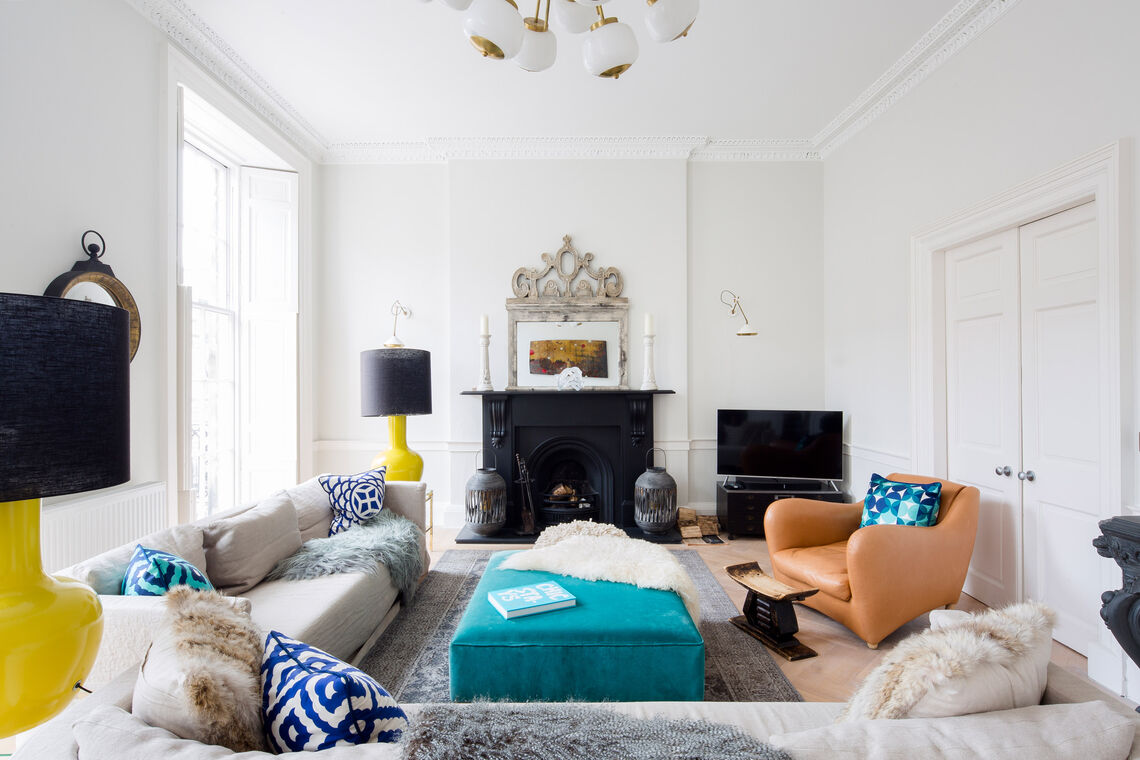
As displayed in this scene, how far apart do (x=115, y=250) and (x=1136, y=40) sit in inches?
184

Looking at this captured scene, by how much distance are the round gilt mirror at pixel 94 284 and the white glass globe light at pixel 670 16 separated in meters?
2.43

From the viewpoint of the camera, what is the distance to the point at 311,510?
114 inches

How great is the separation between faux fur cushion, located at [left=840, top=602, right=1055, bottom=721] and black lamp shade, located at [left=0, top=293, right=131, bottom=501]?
1.43 meters

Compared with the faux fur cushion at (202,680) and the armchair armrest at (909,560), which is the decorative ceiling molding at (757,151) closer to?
the armchair armrest at (909,560)

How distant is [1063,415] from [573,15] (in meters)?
2.92

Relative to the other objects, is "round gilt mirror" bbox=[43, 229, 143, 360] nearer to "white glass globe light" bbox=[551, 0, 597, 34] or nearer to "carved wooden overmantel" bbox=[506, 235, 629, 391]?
"white glass globe light" bbox=[551, 0, 597, 34]

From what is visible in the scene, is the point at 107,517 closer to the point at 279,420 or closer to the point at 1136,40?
the point at 279,420

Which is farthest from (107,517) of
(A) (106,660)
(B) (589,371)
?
(B) (589,371)

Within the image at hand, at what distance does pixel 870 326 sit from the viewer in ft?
13.1

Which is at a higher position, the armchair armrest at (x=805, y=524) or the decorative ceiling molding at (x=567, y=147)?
the decorative ceiling molding at (x=567, y=147)

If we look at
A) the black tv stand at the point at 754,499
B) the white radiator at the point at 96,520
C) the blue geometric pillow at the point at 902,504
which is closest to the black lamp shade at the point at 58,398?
the white radiator at the point at 96,520

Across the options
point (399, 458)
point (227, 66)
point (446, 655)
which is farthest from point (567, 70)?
point (446, 655)

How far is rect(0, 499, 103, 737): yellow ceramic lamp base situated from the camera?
3.03 feet

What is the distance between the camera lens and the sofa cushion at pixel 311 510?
111 inches
